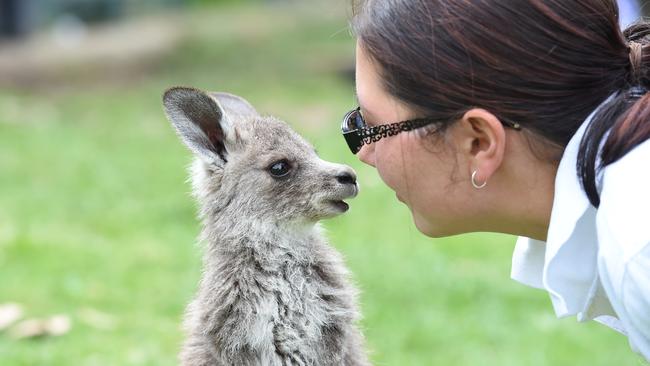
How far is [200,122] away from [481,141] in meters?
1.09

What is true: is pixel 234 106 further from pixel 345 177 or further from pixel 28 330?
pixel 28 330

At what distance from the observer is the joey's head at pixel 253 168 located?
336cm

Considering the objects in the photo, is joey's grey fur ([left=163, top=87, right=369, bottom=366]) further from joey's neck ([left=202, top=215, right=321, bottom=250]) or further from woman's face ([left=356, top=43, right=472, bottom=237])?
woman's face ([left=356, top=43, right=472, bottom=237])

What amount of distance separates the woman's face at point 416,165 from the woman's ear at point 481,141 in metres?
0.04

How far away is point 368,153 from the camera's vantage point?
116 inches

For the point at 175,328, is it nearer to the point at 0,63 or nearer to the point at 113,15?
the point at 0,63

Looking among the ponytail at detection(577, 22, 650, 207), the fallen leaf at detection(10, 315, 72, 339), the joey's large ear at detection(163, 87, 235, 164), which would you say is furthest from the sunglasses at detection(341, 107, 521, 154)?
the fallen leaf at detection(10, 315, 72, 339)

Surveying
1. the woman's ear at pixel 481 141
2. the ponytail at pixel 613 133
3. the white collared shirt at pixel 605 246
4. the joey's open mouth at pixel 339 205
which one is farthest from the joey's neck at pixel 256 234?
the ponytail at pixel 613 133

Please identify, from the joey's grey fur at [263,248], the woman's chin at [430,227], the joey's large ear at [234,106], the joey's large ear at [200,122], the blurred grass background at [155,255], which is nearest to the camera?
the woman's chin at [430,227]

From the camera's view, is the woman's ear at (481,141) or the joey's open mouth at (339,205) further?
the joey's open mouth at (339,205)

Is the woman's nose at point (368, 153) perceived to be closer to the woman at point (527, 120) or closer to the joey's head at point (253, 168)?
the woman at point (527, 120)

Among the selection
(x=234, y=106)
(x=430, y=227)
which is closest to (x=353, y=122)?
(x=430, y=227)

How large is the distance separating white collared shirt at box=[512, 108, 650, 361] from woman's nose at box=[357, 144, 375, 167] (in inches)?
21.9

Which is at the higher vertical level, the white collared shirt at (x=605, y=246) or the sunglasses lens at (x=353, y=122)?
the sunglasses lens at (x=353, y=122)
